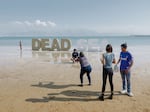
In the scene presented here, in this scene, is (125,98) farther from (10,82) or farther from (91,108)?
(10,82)

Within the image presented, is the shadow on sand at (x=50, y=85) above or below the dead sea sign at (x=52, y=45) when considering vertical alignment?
below

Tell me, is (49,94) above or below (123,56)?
below

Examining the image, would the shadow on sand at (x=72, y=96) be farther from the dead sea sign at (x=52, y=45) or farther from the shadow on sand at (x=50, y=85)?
the dead sea sign at (x=52, y=45)

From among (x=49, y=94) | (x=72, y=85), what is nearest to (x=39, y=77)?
(x=72, y=85)

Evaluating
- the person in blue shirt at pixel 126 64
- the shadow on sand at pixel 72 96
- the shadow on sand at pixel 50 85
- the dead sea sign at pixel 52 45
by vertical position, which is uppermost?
the dead sea sign at pixel 52 45

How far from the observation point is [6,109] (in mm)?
5867

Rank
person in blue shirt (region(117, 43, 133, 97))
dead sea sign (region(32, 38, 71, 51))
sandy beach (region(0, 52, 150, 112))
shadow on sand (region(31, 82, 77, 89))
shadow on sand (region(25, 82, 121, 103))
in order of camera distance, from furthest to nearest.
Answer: dead sea sign (region(32, 38, 71, 51)) → shadow on sand (region(31, 82, 77, 89)) → person in blue shirt (region(117, 43, 133, 97)) → shadow on sand (region(25, 82, 121, 103)) → sandy beach (region(0, 52, 150, 112))

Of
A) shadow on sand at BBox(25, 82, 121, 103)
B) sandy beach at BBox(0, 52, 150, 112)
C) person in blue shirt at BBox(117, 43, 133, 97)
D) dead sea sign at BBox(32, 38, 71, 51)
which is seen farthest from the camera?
dead sea sign at BBox(32, 38, 71, 51)

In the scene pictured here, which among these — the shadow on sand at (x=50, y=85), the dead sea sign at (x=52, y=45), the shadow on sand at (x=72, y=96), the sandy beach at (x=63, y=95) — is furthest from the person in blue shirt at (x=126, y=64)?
the dead sea sign at (x=52, y=45)

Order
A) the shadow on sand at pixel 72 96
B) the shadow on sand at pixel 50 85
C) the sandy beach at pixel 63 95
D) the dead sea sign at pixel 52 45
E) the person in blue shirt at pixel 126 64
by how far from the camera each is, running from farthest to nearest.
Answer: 1. the dead sea sign at pixel 52 45
2. the shadow on sand at pixel 50 85
3. the person in blue shirt at pixel 126 64
4. the shadow on sand at pixel 72 96
5. the sandy beach at pixel 63 95

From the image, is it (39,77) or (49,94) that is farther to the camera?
(39,77)

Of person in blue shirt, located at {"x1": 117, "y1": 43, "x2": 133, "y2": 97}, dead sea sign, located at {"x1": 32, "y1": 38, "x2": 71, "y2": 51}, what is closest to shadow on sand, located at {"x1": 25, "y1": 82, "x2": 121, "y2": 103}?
person in blue shirt, located at {"x1": 117, "y1": 43, "x2": 133, "y2": 97}

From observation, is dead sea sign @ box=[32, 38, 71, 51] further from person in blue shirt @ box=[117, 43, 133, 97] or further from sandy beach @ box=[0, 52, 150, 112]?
person in blue shirt @ box=[117, 43, 133, 97]

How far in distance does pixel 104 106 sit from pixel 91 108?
44 centimetres
